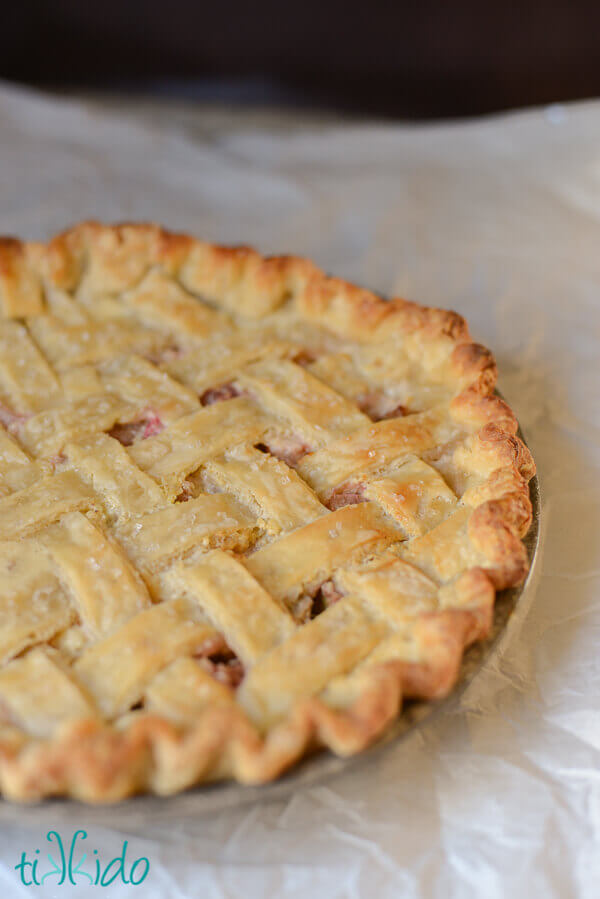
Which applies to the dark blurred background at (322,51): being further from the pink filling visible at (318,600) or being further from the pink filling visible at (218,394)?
the pink filling visible at (318,600)

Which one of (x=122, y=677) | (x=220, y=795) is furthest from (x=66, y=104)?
(x=220, y=795)

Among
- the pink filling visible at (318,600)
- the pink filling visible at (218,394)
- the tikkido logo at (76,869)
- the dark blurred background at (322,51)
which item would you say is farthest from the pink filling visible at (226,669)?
the dark blurred background at (322,51)

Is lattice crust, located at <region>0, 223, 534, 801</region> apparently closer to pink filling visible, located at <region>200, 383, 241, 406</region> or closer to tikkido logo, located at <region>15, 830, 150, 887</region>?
pink filling visible, located at <region>200, 383, 241, 406</region>

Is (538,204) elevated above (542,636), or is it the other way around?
(538,204)

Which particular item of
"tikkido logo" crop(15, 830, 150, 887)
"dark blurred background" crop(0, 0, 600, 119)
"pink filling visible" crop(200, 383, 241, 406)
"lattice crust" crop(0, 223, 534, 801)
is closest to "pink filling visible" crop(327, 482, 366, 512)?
"lattice crust" crop(0, 223, 534, 801)

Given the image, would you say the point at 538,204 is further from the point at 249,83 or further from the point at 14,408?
the point at 14,408

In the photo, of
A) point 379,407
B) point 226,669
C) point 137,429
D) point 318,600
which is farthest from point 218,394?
point 226,669
